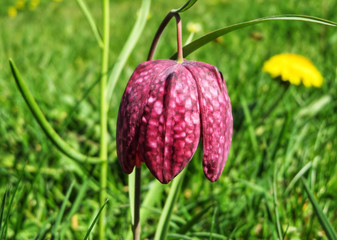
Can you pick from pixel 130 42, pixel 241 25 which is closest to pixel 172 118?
pixel 241 25

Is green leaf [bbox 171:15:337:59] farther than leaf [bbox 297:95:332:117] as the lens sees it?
No

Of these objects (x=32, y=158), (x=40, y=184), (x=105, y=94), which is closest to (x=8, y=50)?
(x=32, y=158)

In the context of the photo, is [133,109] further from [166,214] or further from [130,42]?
[130,42]

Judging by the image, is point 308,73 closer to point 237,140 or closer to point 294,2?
point 237,140

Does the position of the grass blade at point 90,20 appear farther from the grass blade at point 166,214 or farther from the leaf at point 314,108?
the leaf at point 314,108

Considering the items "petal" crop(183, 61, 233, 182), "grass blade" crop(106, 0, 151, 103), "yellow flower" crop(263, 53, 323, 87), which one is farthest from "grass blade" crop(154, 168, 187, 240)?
"yellow flower" crop(263, 53, 323, 87)

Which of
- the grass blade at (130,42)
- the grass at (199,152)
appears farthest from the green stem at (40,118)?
the grass blade at (130,42)

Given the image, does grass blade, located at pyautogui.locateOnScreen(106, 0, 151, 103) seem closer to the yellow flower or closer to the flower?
the flower
